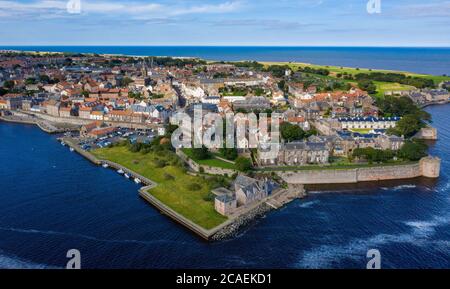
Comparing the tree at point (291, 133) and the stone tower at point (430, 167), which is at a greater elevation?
the tree at point (291, 133)

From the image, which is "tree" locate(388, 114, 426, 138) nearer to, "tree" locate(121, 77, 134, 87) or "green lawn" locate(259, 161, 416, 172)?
"green lawn" locate(259, 161, 416, 172)

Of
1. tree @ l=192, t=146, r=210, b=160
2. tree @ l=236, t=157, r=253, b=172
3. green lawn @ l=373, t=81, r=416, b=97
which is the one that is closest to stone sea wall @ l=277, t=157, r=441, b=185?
tree @ l=236, t=157, r=253, b=172

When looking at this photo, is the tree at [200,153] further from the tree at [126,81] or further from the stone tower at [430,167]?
the tree at [126,81]

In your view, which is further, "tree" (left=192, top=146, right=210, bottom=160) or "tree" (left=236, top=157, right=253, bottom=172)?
"tree" (left=192, top=146, right=210, bottom=160)
